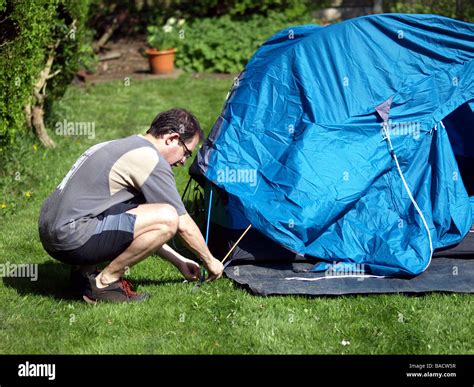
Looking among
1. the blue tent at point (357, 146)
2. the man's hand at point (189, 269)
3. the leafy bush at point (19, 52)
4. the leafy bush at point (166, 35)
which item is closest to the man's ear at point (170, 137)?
the blue tent at point (357, 146)

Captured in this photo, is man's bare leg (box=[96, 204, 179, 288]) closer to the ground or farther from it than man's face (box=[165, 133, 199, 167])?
closer to the ground

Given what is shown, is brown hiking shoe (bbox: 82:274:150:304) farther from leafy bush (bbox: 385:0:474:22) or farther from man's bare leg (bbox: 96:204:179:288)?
leafy bush (bbox: 385:0:474:22)

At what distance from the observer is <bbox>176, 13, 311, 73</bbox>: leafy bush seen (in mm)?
10688

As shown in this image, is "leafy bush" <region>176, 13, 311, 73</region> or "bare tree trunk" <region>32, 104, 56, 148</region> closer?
"bare tree trunk" <region>32, 104, 56, 148</region>

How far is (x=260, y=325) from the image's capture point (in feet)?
14.3

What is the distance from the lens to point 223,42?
424 inches

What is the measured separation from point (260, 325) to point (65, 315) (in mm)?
1137

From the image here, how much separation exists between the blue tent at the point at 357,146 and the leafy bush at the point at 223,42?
17.6ft

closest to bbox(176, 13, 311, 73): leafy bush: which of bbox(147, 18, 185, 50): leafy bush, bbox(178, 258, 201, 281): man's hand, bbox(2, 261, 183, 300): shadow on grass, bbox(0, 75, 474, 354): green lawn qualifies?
bbox(147, 18, 185, 50): leafy bush

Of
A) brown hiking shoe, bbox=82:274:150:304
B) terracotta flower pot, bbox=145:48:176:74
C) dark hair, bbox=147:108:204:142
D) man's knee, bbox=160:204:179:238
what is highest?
dark hair, bbox=147:108:204:142

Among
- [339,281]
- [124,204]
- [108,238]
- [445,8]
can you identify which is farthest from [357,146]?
[445,8]

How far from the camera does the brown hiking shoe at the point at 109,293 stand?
4598 millimetres

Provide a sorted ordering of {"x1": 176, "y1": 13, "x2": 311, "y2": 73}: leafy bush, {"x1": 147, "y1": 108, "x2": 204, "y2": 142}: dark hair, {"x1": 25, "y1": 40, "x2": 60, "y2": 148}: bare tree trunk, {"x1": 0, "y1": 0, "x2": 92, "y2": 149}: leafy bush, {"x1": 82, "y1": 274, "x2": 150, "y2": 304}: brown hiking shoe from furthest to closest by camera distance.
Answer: {"x1": 176, "y1": 13, "x2": 311, "y2": 73}: leafy bush < {"x1": 25, "y1": 40, "x2": 60, "y2": 148}: bare tree trunk < {"x1": 0, "y1": 0, "x2": 92, "y2": 149}: leafy bush < {"x1": 82, "y1": 274, "x2": 150, "y2": 304}: brown hiking shoe < {"x1": 147, "y1": 108, "x2": 204, "y2": 142}: dark hair

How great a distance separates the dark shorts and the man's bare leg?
0.12 ft
